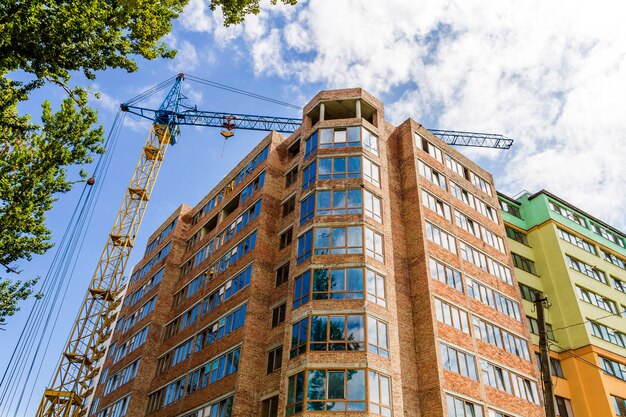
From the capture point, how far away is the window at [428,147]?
38562 millimetres

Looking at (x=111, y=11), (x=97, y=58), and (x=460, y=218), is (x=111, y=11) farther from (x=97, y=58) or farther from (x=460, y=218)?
(x=460, y=218)

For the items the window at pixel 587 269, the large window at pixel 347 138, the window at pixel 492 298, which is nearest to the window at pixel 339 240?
the large window at pixel 347 138

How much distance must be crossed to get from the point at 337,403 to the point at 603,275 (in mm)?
32663

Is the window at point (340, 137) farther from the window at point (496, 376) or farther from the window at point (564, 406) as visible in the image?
the window at point (564, 406)

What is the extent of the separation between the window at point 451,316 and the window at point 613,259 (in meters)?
23.6

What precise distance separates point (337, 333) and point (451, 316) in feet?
27.2

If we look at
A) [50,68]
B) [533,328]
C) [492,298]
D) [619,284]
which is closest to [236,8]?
[50,68]

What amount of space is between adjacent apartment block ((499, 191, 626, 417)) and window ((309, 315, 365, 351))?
18.5 m

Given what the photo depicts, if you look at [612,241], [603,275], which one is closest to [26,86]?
[603,275]

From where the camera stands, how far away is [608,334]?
39812 mm

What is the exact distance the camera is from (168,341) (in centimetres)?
4109

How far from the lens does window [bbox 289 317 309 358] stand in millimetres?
26531

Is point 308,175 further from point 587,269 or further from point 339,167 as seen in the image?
point 587,269

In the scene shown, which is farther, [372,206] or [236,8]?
[372,206]
